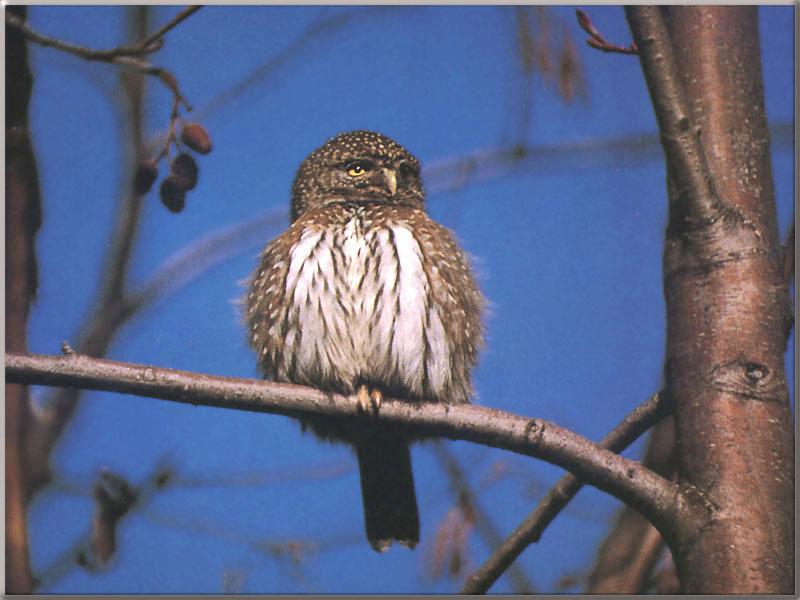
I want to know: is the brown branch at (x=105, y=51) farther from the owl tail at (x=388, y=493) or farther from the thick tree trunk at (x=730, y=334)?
the owl tail at (x=388, y=493)

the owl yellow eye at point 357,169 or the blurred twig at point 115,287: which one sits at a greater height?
the owl yellow eye at point 357,169

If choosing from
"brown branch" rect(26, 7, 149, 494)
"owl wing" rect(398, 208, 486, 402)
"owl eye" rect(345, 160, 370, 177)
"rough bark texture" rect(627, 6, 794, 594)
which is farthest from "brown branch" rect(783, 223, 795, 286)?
"brown branch" rect(26, 7, 149, 494)

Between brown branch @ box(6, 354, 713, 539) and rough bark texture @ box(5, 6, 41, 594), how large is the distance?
0.09m

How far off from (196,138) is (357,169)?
23.9 inches

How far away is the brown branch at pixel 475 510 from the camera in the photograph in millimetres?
2082

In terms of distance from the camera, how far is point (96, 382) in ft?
5.52

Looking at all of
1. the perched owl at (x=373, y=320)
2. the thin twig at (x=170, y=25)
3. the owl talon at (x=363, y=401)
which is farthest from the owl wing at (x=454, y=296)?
the thin twig at (x=170, y=25)

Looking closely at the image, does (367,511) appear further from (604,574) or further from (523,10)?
(523,10)

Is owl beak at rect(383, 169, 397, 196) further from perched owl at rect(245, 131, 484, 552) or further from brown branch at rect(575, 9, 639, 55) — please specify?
brown branch at rect(575, 9, 639, 55)

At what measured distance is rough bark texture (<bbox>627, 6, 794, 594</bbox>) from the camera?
1.64 metres

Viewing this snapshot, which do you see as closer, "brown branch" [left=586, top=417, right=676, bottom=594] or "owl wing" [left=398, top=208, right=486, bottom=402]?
"brown branch" [left=586, top=417, right=676, bottom=594]

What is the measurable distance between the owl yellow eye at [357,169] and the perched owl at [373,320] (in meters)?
0.07

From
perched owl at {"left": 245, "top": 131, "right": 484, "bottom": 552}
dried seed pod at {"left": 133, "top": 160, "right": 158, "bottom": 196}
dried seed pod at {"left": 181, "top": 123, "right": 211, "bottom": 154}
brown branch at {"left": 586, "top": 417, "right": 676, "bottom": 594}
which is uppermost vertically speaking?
dried seed pod at {"left": 181, "top": 123, "right": 211, "bottom": 154}

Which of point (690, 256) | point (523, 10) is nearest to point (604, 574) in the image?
point (690, 256)
